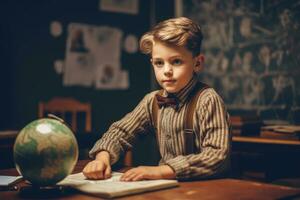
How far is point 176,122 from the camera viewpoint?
79.5 inches

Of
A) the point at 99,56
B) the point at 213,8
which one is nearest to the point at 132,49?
the point at 99,56

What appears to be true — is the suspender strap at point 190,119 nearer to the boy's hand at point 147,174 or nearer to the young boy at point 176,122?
the young boy at point 176,122

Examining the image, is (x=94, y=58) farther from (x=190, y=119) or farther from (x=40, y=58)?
(x=190, y=119)

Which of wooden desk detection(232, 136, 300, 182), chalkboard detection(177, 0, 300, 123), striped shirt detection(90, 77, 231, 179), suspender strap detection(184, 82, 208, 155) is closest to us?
striped shirt detection(90, 77, 231, 179)

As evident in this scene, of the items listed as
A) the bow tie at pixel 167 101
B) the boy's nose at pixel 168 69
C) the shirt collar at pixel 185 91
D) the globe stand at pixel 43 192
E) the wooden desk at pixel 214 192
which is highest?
the boy's nose at pixel 168 69

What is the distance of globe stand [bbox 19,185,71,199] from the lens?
1.47 metres

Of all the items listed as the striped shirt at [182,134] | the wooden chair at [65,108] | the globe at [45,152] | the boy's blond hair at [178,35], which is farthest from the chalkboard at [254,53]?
the globe at [45,152]

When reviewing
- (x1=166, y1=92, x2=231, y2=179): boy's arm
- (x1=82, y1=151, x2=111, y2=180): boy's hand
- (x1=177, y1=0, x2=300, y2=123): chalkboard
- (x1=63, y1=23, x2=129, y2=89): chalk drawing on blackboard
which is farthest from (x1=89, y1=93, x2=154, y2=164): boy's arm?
(x1=63, y1=23, x2=129, y2=89): chalk drawing on blackboard

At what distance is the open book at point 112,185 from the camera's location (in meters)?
1.43

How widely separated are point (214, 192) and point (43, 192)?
51 centimetres

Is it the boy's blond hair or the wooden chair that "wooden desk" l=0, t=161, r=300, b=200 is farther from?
the wooden chair

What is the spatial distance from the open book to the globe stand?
0.05m

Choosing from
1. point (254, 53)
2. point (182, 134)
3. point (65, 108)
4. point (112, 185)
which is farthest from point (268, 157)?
point (112, 185)

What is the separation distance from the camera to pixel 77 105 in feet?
15.5
